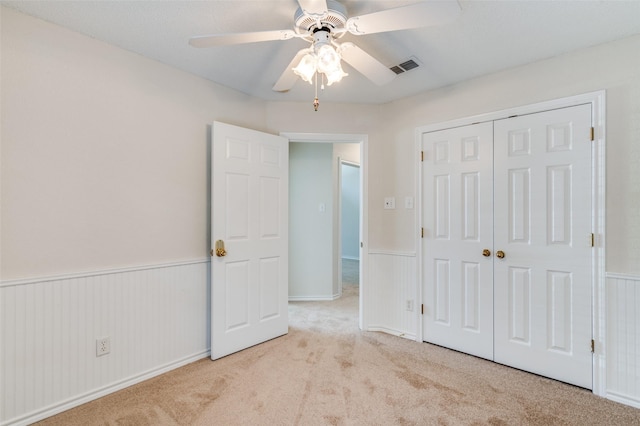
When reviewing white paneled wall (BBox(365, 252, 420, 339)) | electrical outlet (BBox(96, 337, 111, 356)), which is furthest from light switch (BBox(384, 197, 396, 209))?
electrical outlet (BBox(96, 337, 111, 356))

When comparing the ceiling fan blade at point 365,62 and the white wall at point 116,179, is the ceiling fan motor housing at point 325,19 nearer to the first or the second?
the ceiling fan blade at point 365,62

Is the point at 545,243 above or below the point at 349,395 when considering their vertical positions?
above

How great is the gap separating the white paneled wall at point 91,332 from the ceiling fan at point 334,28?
5.41ft

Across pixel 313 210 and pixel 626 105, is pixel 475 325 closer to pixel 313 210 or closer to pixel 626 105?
pixel 626 105

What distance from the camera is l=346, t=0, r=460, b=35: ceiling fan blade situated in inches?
50.1

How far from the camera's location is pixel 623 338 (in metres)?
2.04

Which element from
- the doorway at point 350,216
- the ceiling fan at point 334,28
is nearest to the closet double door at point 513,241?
the ceiling fan at point 334,28

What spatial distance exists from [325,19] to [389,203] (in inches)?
76.6

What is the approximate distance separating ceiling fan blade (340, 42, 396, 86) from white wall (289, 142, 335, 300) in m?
2.48

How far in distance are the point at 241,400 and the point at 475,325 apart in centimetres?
191

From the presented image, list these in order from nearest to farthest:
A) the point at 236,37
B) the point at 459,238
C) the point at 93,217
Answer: the point at 236,37
the point at 93,217
the point at 459,238

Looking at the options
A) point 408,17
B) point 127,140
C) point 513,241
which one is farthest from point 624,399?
point 127,140

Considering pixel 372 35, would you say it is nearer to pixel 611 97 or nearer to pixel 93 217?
pixel 611 97

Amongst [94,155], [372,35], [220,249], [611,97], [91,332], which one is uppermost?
[372,35]
